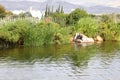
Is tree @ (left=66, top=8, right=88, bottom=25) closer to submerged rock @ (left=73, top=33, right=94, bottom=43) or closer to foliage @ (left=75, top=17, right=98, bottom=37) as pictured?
foliage @ (left=75, top=17, right=98, bottom=37)

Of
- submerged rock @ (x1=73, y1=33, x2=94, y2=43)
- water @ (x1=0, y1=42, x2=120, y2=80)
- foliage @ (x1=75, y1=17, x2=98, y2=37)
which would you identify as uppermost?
foliage @ (x1=75, y1=17, x2=98, y2=37)

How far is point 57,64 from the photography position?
36.5 metres

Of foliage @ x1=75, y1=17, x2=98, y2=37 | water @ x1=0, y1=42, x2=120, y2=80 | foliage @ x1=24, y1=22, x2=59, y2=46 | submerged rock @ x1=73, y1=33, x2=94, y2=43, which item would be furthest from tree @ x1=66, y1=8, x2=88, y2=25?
water @ x1=0, y1=42, x2=120, y2=80

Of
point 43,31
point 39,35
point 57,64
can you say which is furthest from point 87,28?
point 57,64

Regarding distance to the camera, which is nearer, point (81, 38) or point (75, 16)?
point (81, 38)

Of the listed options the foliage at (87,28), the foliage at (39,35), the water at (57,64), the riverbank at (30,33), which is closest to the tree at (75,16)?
the foliage at (87,28)

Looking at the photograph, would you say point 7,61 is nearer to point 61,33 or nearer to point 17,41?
point 17,41

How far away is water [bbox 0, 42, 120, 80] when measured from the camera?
99.9ft

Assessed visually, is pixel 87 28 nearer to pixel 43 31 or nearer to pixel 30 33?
pixel 43 31

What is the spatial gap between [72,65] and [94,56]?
724 centimetres

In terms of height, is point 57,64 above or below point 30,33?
below

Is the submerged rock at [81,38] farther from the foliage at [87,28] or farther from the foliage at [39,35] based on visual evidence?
the foliage at [39,35]

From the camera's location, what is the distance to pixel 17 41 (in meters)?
53.4

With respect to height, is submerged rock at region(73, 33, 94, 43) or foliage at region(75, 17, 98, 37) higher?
foliage at region(75, 17, 98, 37)
